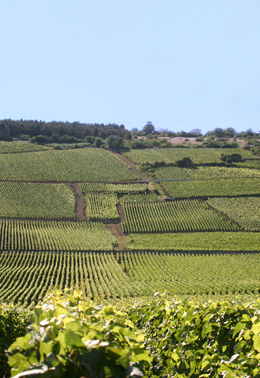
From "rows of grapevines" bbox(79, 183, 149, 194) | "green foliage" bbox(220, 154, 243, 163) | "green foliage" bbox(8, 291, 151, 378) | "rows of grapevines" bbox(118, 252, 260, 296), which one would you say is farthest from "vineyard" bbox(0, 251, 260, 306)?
"green foliage" bbox(220, 154, 243, 163)

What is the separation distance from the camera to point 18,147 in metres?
91.2

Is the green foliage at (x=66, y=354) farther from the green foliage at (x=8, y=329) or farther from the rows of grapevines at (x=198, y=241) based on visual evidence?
the rows of grapevines at (x=198, y=241)

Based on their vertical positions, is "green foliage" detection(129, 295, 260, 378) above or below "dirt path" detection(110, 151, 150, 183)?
below

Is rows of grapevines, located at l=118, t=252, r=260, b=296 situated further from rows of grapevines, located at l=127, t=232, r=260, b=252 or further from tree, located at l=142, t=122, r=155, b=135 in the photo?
tree, located at l=142, t=122, r=155, b=135

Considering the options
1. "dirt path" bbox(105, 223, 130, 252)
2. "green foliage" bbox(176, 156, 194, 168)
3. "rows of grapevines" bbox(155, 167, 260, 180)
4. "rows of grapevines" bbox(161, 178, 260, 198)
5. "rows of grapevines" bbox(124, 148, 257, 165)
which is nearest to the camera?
"dirt path" bbox(105, 223, 130, 252)

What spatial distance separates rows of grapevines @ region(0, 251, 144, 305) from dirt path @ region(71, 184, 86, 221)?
14244mm

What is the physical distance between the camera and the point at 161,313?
10930mm

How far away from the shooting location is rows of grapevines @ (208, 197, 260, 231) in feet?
197

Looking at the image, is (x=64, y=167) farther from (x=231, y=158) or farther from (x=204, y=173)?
(x=231, y=158)

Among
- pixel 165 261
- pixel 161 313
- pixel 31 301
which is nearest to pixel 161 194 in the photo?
pixel 165 261

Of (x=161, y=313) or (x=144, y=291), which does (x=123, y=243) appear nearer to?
(x=144, y=291)

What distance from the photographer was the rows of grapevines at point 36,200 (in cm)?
5981

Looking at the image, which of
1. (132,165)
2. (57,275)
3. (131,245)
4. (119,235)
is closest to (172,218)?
(119,235)

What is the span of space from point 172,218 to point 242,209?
1165cm
